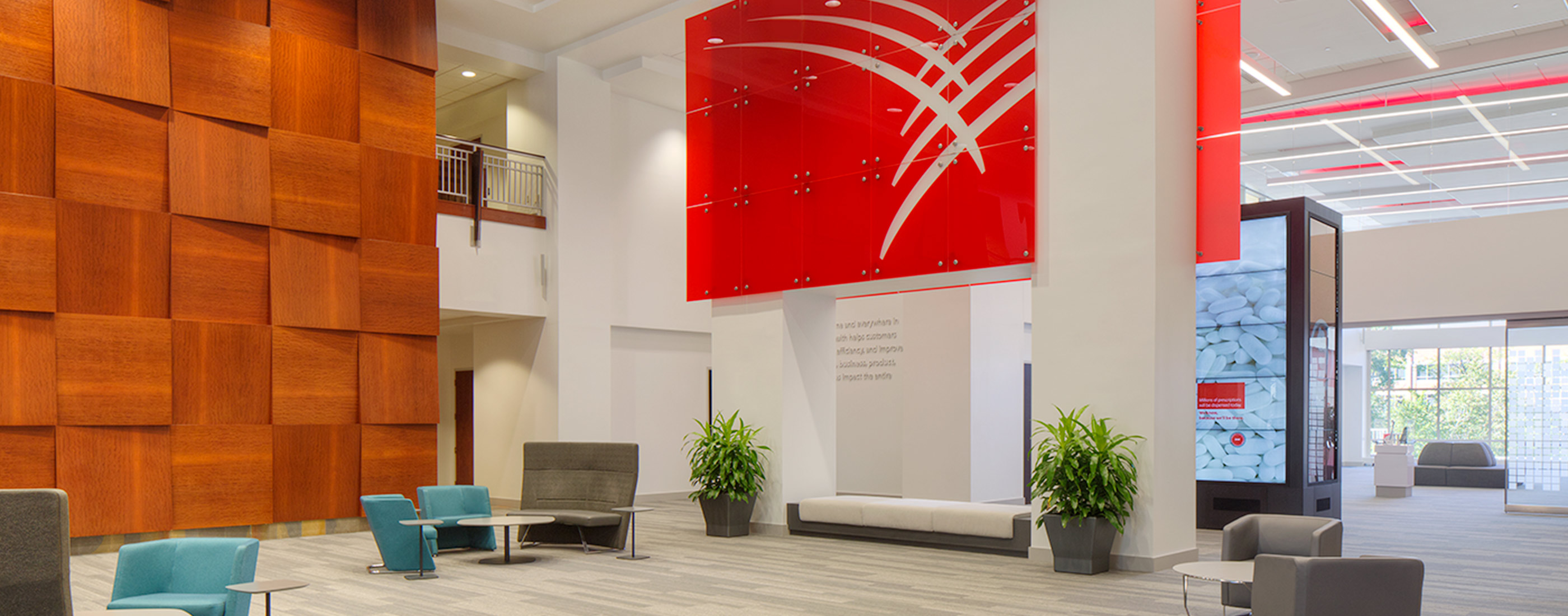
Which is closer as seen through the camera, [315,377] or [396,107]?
[315,377]

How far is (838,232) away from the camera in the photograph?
10.1 m

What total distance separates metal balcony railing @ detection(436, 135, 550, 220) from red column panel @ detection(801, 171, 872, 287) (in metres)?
5.01

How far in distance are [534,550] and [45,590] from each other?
231 inches

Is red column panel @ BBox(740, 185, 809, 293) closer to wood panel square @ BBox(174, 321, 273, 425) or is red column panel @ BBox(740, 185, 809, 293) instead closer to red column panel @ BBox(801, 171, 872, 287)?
red column panel @ BBox(801, 171, 872, 287)

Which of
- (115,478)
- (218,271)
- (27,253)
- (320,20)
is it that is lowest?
(115,478)

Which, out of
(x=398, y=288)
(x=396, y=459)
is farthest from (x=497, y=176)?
(x=396, y=459)

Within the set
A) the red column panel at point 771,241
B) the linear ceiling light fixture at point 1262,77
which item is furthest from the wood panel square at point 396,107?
the linear ceiling light fixture at point 1262,77

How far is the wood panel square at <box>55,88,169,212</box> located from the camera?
922cm

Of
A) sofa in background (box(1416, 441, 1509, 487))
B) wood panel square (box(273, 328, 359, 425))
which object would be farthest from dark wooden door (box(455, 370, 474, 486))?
sofa in background (box(1416, 441, 1509, 487))

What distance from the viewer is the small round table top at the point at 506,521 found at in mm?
8281

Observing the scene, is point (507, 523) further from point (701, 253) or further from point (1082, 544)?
point (1082, 544)

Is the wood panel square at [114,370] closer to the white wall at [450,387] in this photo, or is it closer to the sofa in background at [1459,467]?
the white wall at [450,387]

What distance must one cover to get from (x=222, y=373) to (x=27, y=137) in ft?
8.55

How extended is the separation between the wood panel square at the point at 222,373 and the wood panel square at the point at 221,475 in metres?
0.14
